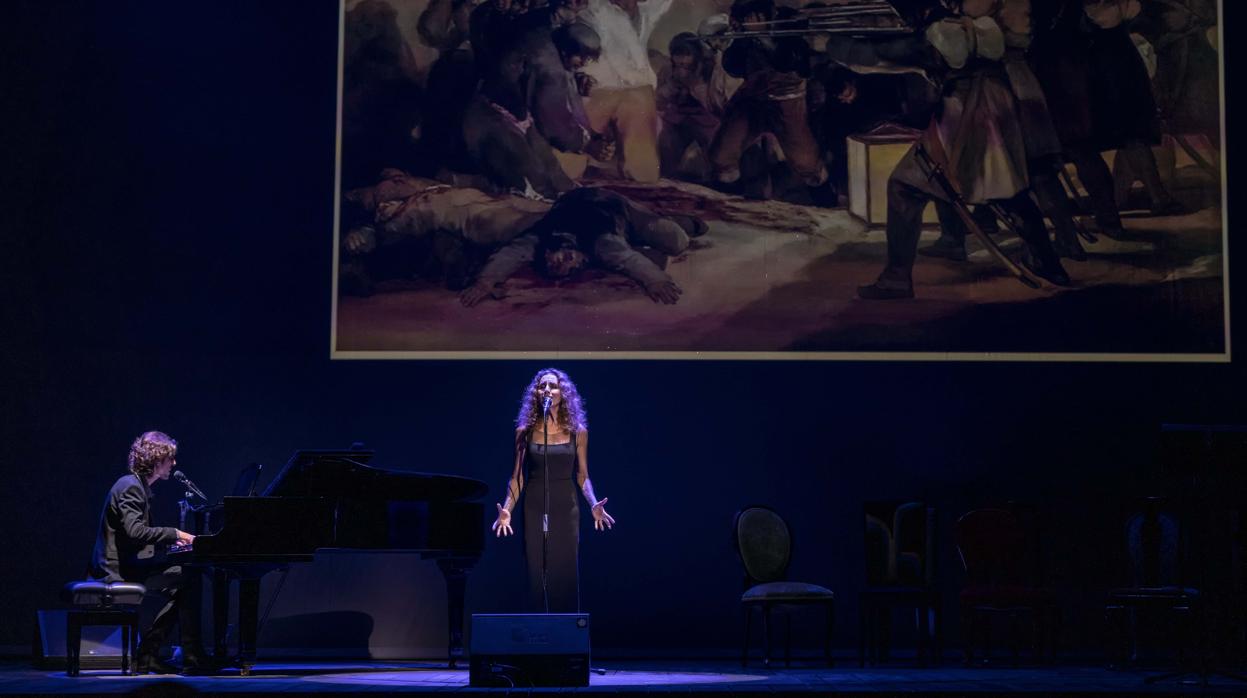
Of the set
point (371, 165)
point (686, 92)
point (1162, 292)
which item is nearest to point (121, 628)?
point (371, 165)

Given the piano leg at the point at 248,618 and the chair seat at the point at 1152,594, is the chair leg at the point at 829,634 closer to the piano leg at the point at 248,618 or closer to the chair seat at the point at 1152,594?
the chair seat at the point at 1152,594

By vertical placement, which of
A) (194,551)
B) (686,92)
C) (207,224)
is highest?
(686,92)

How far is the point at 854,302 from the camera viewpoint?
7.70 meters

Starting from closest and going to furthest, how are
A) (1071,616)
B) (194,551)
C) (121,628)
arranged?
(194,551) → (121,628) → (1071,616)

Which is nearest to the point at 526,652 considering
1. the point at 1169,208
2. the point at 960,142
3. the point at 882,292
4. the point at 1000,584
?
the point at 1000,584

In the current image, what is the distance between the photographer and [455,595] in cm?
664

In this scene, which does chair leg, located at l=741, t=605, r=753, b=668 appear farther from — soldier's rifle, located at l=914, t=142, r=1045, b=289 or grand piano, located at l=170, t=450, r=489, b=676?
soldier's rifle, located at l=914, t=142, r=1045, b=289

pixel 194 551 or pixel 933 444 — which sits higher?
pixel 933 444

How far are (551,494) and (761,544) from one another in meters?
1.31

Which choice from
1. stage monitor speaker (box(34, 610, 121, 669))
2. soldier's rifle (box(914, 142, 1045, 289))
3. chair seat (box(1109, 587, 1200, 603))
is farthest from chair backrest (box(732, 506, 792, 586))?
stage monitor speaker (box(34, 610, 121, 669))

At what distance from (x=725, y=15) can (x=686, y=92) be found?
0.52m

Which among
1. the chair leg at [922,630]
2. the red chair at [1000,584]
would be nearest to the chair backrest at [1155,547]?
the red chair at [1000,584]

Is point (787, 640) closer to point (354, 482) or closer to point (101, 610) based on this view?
point (354, 482)

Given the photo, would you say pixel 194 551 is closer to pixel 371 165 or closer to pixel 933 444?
pixel 371 165
